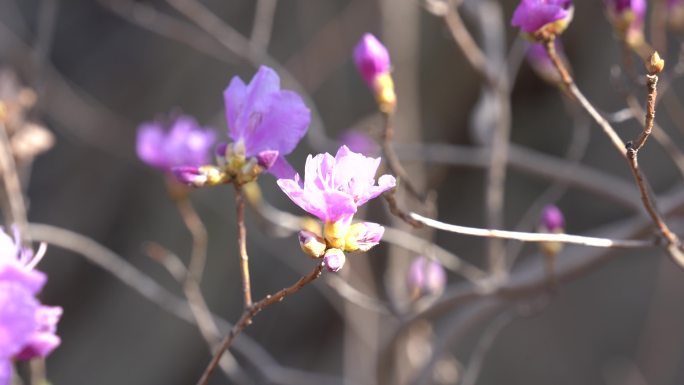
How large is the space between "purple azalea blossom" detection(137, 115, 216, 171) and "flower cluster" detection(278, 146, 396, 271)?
22.3 inches

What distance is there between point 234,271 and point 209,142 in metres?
1.61

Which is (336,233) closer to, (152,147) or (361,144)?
(152,147)

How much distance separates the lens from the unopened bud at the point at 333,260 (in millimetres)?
726

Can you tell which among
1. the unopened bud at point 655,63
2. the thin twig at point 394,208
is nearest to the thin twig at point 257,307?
the thin twig at point 394,208

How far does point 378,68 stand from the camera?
3.62 ft

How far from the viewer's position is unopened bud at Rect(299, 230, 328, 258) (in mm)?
740

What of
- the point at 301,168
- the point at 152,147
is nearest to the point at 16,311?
the point at 152,147

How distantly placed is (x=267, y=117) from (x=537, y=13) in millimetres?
343

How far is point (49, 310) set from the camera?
741mm

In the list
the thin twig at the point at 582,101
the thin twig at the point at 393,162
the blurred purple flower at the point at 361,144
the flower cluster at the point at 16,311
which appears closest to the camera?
the flower cluster at the point at 16,311

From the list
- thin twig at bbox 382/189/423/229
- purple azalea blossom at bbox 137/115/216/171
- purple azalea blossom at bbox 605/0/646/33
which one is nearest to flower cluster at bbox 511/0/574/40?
purple azalea blossom at bbox 605/0/646/33

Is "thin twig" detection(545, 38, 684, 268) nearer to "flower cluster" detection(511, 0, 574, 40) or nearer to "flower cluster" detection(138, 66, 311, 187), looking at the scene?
"flower cluster" detection(511, 0, 574, 40)

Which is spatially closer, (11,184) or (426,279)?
(11,184)

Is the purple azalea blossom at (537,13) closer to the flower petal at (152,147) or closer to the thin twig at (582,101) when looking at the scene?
the thin twig at (582,101)
